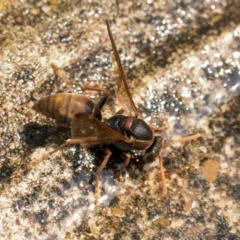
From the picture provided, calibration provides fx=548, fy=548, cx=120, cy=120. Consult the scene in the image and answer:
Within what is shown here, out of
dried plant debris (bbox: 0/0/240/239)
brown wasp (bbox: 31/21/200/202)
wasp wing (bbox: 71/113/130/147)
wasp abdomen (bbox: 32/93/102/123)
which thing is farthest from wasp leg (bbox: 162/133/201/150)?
wasp abdomen (bbox: 32/93/102/123)

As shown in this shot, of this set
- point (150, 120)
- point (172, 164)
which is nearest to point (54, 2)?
point (150, 120)

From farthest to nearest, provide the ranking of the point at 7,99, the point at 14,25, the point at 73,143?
the point at 14,25, the point at 7,99, the point at 73,143

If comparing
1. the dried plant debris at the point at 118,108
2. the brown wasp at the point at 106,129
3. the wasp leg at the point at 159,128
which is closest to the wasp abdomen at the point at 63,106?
the brown wasp at the point at 106,129

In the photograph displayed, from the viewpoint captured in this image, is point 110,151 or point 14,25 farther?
point 14,25

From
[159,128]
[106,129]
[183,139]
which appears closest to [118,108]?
[159,128]

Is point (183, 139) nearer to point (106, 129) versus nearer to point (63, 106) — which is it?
point (106, 129)

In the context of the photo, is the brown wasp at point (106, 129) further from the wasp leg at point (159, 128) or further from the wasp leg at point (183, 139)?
the wasp leg at point (159, 128)

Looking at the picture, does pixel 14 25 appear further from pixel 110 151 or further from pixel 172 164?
pixel 172 164
